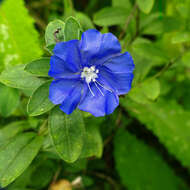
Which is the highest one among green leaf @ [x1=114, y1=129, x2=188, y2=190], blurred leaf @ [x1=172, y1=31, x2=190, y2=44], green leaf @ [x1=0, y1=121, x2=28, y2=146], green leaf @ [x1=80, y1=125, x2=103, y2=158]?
blurred leaf @ [x1=172, y1=31, x2=190, y2=44]

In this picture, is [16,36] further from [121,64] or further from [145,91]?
[121,64]

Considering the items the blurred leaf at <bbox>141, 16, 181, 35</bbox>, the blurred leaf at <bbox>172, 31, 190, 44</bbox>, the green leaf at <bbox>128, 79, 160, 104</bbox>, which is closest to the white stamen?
the green leaf at <bbox>128, 79, 160, 104</bbox>

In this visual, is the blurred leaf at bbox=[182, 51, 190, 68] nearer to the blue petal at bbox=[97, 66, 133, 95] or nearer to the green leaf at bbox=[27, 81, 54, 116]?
the blue petal at bbox=[97, 66, 133, 95]

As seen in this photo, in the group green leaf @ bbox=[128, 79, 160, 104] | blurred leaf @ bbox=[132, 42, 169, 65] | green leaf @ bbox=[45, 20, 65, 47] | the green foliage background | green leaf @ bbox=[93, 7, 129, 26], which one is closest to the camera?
green leaf @ bbox=[45, 20, 65, 47]

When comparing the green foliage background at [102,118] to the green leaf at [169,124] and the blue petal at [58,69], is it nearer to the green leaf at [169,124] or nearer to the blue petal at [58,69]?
the green leaf at [169,124]

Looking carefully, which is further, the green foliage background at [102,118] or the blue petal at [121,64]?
the green foliage background at [102,118]

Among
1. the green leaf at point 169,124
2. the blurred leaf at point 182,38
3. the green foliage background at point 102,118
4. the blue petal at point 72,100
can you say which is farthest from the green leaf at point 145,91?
the blue petal at point 72,100
